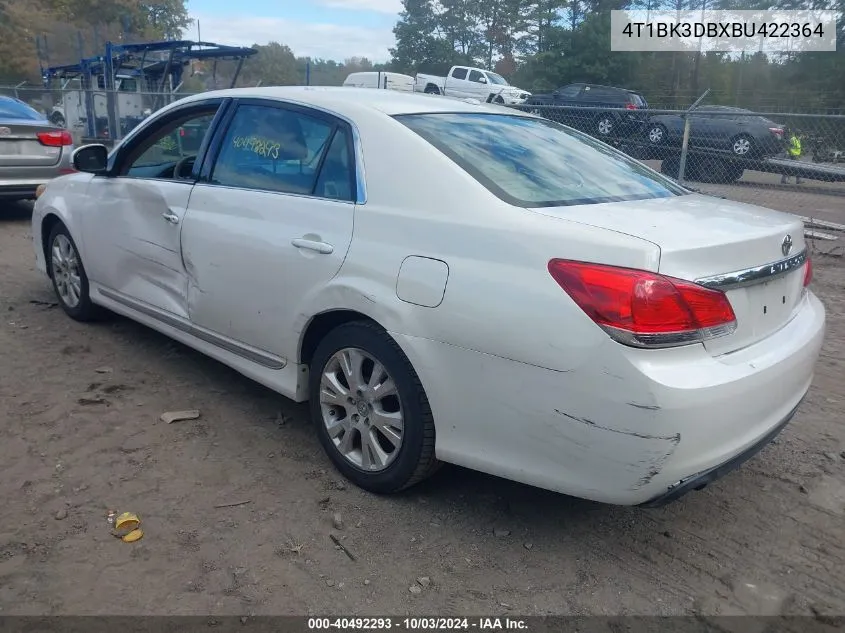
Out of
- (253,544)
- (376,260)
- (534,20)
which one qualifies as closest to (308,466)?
(253,544)

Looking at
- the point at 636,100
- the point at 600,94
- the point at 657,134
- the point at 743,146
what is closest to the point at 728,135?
the point at 743,146

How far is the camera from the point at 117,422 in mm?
3627

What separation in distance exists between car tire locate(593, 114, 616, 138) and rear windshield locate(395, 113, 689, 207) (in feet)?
31.1

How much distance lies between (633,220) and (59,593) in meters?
2.34

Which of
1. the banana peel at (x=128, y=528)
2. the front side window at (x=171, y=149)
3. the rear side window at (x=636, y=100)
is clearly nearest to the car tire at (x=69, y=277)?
the front side window at (x=171, y=149)

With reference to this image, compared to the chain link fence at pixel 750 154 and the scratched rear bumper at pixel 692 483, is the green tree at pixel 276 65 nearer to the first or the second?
the chain link fence at pixel 750 154

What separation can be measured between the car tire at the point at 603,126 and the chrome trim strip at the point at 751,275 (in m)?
10.3

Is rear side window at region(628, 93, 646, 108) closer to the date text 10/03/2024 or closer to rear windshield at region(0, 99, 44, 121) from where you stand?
rear windshield at region(0, 99, 44, 121)

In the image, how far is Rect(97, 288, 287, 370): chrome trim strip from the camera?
3408mm

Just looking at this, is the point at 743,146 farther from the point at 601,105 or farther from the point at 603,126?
the point at 601,105

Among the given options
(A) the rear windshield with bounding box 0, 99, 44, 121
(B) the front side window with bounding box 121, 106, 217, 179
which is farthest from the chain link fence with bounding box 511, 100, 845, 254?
(B) the front side window with bounding box 121, 106, 217, 179

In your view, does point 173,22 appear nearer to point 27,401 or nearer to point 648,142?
point 648,142

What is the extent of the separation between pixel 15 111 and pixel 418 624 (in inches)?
359

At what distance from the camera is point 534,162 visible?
310 centimetres
